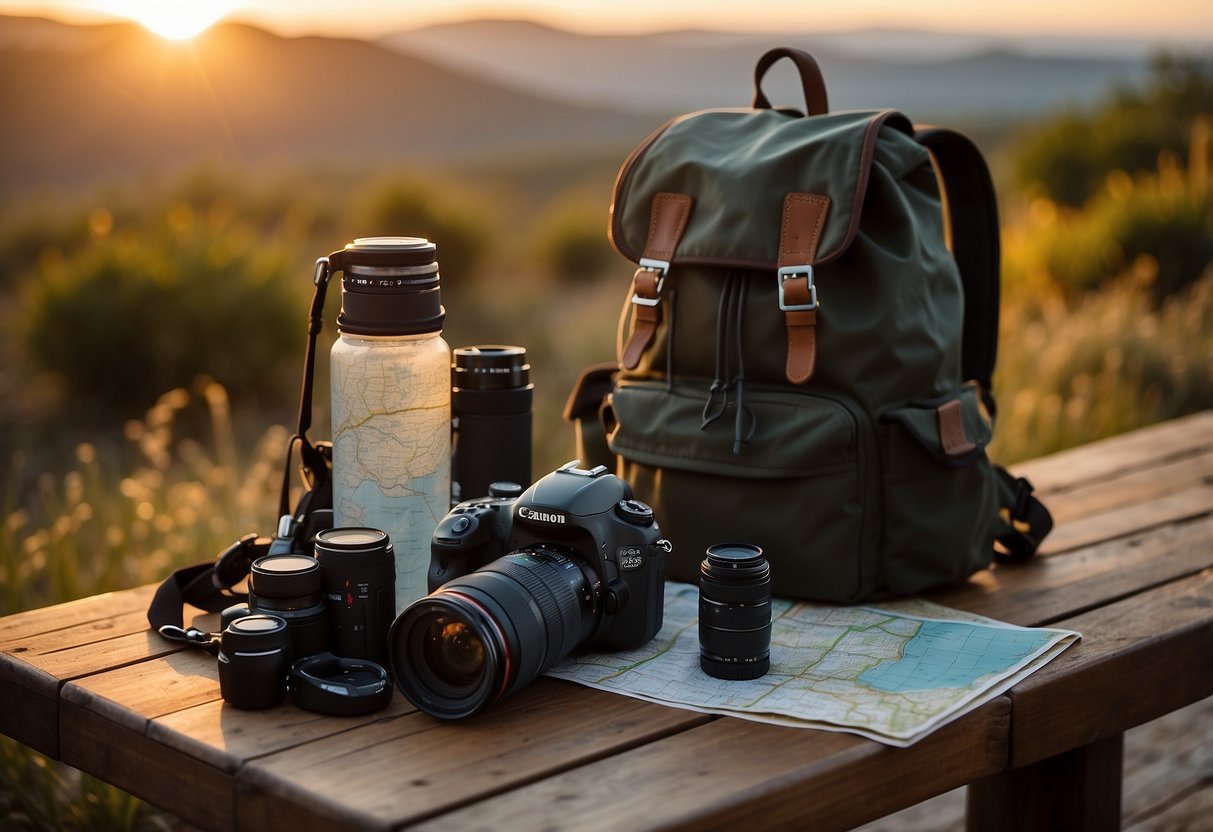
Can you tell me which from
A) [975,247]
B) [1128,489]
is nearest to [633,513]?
[975,247]

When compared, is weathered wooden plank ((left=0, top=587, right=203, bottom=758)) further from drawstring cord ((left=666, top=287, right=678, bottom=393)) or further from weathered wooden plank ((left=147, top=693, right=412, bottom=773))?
drawstring cord ((left=666, top=287, right=678, bottom=393))

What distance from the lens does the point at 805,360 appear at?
2059 mm

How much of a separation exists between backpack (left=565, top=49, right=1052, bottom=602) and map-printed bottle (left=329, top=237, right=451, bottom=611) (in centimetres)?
44

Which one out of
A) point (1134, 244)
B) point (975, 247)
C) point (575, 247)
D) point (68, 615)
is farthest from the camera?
point (575, 247)

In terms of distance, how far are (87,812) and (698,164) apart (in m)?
1.70

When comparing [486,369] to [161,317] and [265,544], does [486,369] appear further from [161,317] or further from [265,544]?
[161,317]

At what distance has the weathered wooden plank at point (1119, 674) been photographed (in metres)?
1.75

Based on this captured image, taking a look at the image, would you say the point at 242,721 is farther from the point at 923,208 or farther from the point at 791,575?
the point at 923,208

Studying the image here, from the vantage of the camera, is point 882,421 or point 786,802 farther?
point 882,421

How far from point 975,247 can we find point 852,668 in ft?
3.36

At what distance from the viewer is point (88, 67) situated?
2284 centimetres

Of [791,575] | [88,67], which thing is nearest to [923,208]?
[791,575]

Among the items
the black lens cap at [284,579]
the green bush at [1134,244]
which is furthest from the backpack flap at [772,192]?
the green bush at [1134,244]

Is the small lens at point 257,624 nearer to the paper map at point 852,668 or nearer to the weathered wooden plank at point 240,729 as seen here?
the weathered wooden plank at point 240,729
